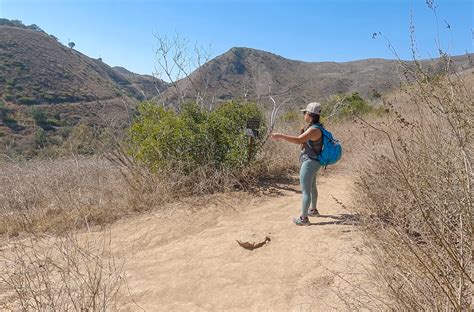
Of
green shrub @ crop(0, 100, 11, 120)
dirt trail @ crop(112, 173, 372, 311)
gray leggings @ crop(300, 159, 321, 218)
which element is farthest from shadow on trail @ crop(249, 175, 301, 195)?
green shrub @ crop(0, 100, 11, 120)

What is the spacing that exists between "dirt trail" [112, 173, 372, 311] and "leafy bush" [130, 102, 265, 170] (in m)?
1.09

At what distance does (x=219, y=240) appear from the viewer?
13.7 ft

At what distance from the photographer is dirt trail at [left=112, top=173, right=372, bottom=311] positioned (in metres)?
2.94

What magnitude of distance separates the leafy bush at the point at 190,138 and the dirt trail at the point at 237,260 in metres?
1.09

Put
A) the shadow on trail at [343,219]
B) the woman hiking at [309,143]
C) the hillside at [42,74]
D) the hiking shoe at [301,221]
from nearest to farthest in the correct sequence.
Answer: the woman hiking at [309,143] < the shadow on trail at [343,219] < the hiking shoe at [301,221] < the hillside at [42,74]

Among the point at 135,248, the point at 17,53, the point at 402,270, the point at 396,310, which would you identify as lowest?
the point at 135,248

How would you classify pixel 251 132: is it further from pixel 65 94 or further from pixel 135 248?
pixel 65 94

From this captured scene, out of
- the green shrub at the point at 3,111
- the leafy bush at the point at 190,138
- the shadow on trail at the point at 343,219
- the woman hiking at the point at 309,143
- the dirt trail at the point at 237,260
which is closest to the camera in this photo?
the dirt trail at the point at 237,260

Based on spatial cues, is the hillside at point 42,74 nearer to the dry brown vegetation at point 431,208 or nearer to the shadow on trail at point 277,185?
the shadow on trail at point 277,185

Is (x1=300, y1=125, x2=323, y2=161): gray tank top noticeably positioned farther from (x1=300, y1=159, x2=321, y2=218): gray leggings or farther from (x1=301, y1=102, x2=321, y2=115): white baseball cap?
(x1=301, y1=102, x2=321, y2=115): white baseball cap

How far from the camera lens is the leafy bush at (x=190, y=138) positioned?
593 cm

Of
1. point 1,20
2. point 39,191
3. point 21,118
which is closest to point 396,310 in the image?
point 39,191

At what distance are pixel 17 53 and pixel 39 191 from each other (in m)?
47.6

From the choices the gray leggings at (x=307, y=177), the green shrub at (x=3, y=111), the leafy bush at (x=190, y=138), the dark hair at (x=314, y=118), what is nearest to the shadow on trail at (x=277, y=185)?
the leafy bush at (x=190, y=138)
